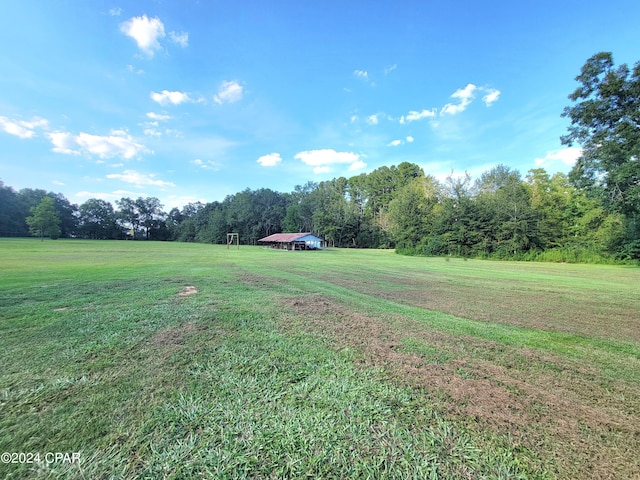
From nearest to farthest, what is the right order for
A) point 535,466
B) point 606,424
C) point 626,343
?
point 535,466 → point 606,424 → point 626,343

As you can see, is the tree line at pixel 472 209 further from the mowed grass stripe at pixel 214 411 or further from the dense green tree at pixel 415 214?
the mowed grass stripe at pixel 214 411

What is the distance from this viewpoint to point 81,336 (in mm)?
3871

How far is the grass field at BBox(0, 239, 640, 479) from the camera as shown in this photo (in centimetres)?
179

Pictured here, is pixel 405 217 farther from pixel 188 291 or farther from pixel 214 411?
pixel 214 411

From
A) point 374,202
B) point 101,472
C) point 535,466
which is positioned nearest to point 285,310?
point 101,472

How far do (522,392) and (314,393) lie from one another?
2.14 meters

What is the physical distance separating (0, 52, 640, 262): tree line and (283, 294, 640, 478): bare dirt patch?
67.2 feet

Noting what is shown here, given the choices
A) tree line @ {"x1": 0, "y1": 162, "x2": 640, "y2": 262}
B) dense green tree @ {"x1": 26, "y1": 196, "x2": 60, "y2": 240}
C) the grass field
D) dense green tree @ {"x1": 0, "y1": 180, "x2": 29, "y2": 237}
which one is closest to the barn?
tree line @ {"x1": 0, "y1": 162, "x2": 640, "y2": 262}

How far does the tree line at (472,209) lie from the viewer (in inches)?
668

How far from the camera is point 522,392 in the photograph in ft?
8.79

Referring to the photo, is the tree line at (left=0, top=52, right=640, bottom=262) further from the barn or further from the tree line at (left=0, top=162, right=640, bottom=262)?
the barn

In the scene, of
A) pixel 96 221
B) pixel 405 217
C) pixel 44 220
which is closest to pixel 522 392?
pixel 405 217

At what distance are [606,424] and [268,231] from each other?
67.3 meters

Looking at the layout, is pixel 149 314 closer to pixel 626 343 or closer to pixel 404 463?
pixel 404 463
